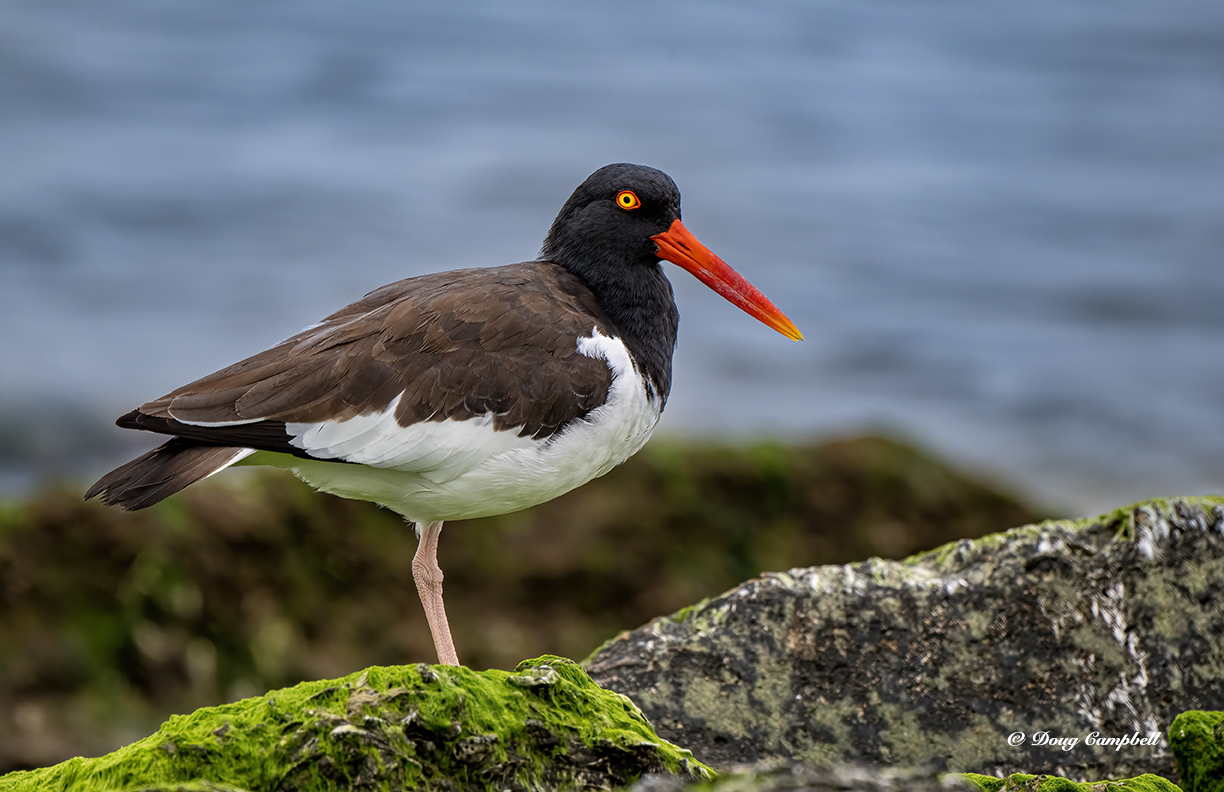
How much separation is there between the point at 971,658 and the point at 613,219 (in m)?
2.34

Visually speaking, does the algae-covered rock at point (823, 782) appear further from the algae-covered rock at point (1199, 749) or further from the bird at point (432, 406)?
the bird at point (432, 406)

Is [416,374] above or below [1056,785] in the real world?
above

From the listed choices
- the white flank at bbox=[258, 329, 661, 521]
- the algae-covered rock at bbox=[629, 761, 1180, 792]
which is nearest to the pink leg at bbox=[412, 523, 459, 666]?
the white flank at bbox=[258, 329, 661, 521]

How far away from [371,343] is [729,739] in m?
1.98

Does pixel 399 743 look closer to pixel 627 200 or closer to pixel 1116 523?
pixel 627 200

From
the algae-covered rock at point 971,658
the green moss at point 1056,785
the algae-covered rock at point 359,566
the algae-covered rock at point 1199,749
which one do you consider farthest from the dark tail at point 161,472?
the algae-covered rock at point 1199,749

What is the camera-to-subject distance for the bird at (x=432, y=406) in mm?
4207

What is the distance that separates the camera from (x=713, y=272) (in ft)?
17.8

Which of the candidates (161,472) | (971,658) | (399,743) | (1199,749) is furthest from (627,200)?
(1199,749)

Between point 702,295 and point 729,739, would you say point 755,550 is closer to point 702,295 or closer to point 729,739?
point 729,739

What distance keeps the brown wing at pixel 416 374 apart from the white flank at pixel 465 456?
4 centimetres

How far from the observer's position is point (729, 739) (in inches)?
169

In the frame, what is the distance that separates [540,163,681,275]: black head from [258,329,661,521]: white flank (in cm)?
61

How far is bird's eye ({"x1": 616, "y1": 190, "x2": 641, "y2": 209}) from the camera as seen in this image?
5199mm
